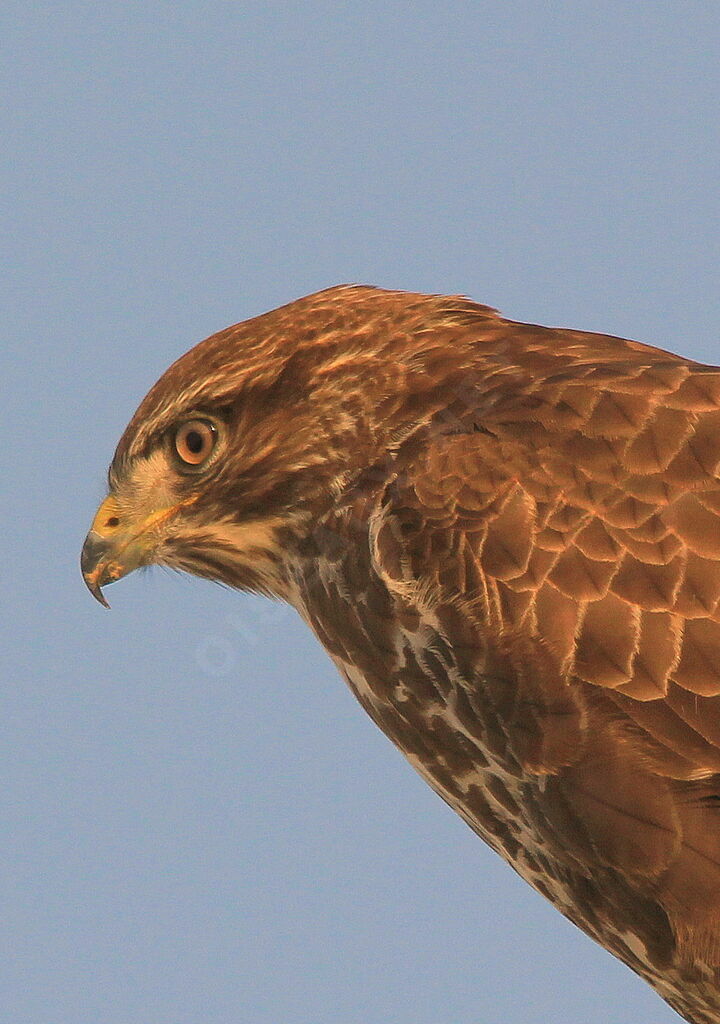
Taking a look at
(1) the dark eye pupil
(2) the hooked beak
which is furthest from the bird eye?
(2) the hooked beak

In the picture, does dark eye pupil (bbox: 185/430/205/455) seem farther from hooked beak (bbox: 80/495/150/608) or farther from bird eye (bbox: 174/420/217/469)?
hooked beak (bbox: 80/495/150/608)

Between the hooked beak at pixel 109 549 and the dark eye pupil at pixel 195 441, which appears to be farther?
the hooked beak at pixel 109 549

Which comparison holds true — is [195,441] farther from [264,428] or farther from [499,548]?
[499,548]

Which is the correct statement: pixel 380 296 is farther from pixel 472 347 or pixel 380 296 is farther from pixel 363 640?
pixel 363 640

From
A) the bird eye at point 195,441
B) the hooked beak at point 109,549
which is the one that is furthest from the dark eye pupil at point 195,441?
the hooked beak at point 109,549

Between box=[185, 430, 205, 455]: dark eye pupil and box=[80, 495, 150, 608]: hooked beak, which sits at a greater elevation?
box=[185, 430, 205, 455]: dark eye pupil

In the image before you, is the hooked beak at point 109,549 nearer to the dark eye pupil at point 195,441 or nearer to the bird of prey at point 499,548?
the bird of prey at point 499,548

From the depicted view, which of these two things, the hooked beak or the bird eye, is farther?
the hooked beak

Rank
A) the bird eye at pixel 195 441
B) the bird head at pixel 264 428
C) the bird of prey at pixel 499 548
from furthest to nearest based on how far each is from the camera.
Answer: the bird eye at pixel 195 441, the bird head at pixel 264 428, the bird of prey at pixel 499 548

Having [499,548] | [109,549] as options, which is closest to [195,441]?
[109,549]
